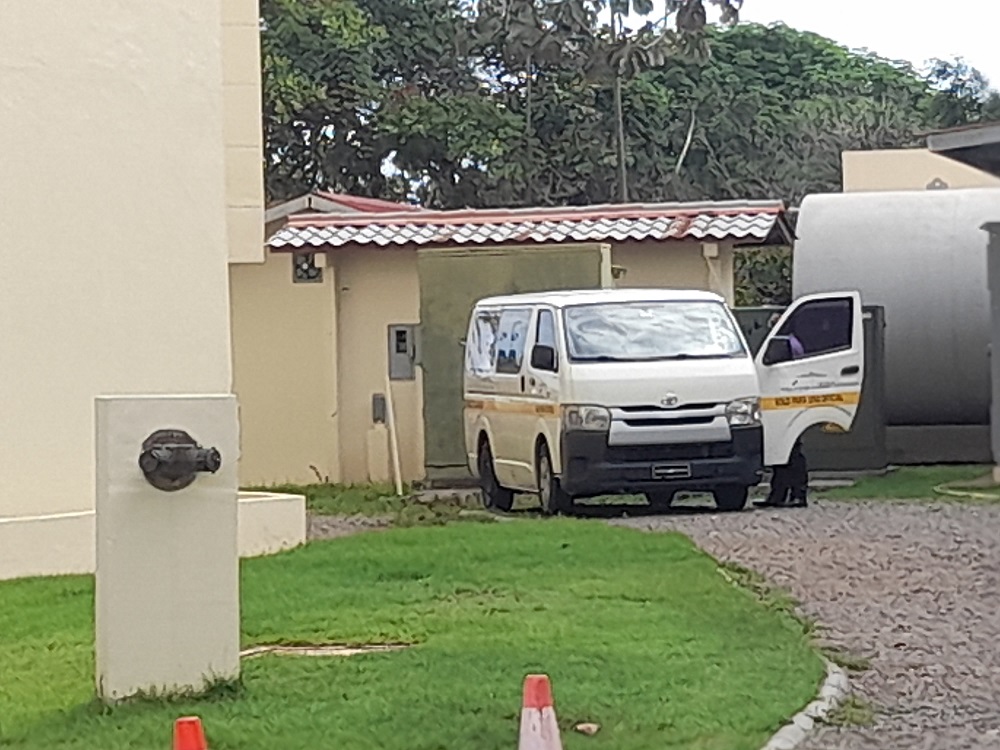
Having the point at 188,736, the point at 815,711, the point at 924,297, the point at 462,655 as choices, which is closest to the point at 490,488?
the point at 924,297

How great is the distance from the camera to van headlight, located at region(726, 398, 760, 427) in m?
16.2

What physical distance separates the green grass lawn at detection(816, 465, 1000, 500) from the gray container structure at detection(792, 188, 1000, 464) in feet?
1.87

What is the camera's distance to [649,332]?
1667 cm

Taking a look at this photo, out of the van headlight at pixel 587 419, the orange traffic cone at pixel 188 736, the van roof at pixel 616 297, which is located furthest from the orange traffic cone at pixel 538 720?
the van roof at pixel 616 297

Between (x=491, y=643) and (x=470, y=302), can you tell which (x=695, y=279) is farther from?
(x=491, y=643)

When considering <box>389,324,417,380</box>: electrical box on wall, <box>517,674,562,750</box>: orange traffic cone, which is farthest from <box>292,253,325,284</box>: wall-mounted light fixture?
<box>517,674,562,750</box>: orange traffic cone

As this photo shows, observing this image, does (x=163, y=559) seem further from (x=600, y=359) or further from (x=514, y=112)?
(x=514, y=112)

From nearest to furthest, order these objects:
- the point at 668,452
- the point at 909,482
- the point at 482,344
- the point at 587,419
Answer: the point at 587,419 < the point at 668,452 < the point at 482,344 < the point at 909,482

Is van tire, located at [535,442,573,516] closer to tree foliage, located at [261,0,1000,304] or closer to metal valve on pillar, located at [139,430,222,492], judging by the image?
metal valve on pillar, located at [139,430,222,492]

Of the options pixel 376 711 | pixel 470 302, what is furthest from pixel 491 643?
pixel 470 302

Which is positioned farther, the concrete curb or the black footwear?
the black footwear

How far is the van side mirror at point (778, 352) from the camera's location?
17406 millimetres

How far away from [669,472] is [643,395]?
0.67 meters

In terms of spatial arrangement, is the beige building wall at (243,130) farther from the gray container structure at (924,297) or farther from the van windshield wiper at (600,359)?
the gray container structure at (924,297)
